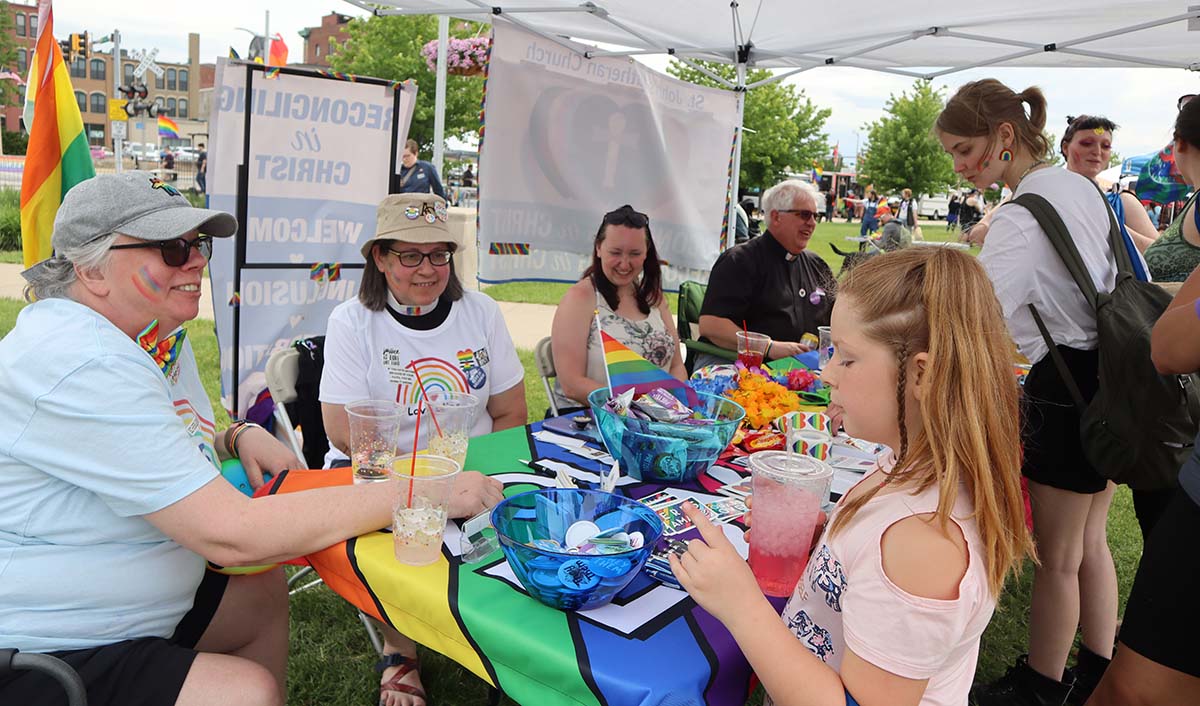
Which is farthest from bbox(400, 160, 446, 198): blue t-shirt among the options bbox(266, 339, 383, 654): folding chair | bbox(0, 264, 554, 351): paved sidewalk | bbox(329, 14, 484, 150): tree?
bbox(329, 14, 484, 150): tree

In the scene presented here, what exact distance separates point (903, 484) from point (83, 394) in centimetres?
140

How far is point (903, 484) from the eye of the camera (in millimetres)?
1196

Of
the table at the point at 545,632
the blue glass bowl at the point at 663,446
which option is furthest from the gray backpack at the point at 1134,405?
the table at the point at 545,632

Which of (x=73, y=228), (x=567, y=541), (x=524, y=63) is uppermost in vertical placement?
(x=524, y=63)

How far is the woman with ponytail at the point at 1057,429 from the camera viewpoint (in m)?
2.38

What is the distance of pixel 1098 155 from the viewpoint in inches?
192

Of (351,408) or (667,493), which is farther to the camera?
(667,493)

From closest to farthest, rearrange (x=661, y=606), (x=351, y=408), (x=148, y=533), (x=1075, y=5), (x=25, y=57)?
(x=661, y=606) < (x=148, y=533) < (x=351, y=408) < (x=1075, y=5) < (x=25, y=57)

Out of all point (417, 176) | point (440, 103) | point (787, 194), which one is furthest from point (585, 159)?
point (417, 176)

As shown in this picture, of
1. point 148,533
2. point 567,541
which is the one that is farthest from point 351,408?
point 567,541

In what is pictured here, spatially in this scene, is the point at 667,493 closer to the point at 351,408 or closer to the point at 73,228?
the point at 351,408

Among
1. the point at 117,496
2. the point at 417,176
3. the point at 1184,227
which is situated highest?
the point at 417,176

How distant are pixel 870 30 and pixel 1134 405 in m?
3.70

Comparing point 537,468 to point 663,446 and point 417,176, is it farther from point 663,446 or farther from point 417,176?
point 417,176
